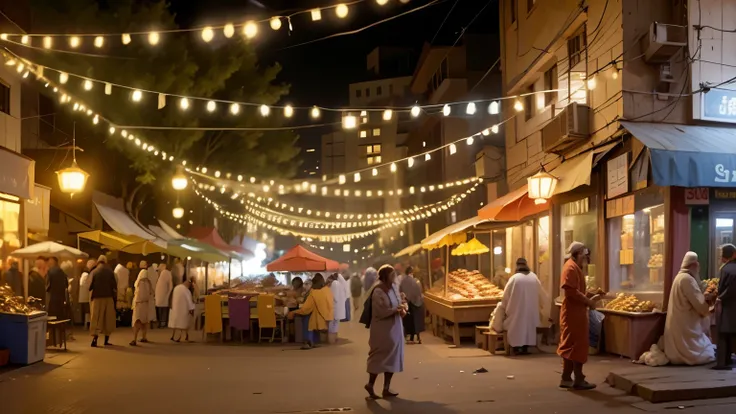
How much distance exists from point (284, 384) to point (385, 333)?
2473 millimetres

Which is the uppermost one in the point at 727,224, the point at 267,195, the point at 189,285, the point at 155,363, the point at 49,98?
the point at 49,98

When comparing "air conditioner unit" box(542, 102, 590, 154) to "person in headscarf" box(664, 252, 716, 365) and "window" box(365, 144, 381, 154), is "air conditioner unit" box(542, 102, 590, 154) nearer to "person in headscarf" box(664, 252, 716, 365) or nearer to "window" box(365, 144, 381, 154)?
"person in headscarf" box(664, 252, 716, 365)

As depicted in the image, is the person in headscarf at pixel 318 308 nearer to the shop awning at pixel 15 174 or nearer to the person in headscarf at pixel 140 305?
the person in headscarf at pixel 140 305

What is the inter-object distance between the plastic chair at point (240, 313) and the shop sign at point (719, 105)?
1141 centimetres

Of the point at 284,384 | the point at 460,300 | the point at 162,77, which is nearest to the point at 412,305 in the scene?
the point at 460,300

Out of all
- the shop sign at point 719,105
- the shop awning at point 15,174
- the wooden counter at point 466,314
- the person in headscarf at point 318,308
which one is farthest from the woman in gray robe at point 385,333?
the shop awning at point 15,174

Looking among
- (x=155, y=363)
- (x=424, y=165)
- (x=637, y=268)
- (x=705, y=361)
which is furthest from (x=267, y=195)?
(x=705, y=361)

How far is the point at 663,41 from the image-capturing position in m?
12.9

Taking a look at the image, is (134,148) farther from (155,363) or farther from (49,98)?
(155,363)

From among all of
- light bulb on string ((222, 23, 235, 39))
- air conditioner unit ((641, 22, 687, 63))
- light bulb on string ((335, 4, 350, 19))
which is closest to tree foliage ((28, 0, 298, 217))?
light bulb on string ((222, 23, 235, 39))

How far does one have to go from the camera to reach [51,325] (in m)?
16.4

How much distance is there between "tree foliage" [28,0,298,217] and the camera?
24.5 m

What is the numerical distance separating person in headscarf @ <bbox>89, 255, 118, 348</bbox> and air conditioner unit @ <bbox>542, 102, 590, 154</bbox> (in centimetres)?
1043

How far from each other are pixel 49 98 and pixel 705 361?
71.9 feet
